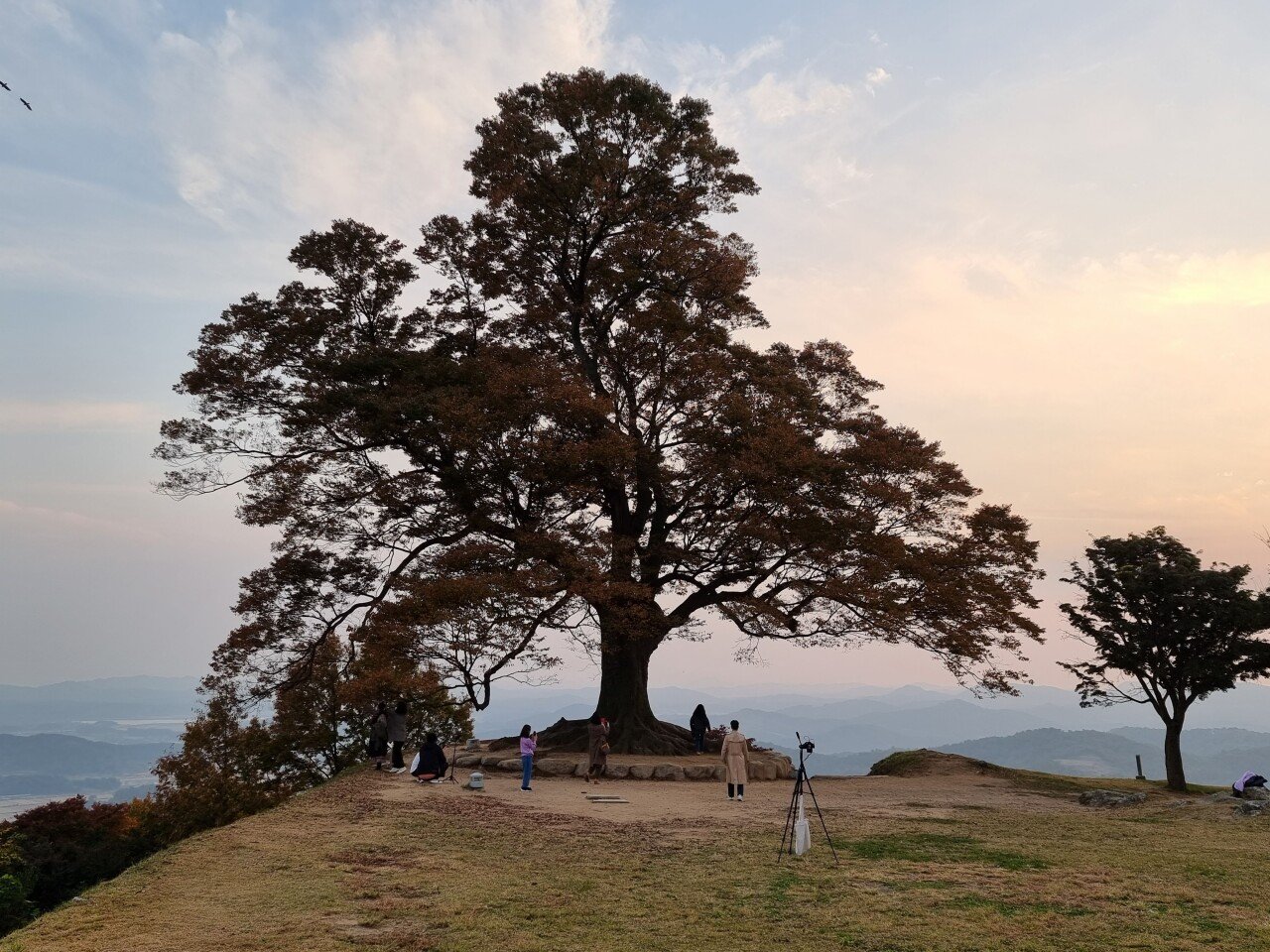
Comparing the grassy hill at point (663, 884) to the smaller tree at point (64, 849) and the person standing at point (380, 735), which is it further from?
the smaller tree at point (64, 849)

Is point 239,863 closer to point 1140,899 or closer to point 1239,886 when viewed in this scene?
point 1140,899

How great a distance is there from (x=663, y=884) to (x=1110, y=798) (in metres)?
15.2

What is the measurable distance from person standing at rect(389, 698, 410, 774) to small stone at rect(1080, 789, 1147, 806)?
55.9ft

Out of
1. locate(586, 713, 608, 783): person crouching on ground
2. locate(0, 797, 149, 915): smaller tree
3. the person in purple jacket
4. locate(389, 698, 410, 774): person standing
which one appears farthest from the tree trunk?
locate(0, 797, 149, 915): smaller tree

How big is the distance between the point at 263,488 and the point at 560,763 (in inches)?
471

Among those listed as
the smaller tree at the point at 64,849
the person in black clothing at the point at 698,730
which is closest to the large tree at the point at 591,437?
the person in black clothing at the point at 698,730

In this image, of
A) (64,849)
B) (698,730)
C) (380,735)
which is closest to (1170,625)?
(698,730)

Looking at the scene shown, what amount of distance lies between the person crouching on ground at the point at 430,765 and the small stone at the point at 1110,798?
15551 mm

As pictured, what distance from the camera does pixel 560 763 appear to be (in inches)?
905

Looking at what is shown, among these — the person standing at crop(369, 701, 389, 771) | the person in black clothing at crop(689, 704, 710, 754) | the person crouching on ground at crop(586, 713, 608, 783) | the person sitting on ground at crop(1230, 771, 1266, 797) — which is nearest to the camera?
the person sitting on ground at crop(1230, 771, 1266, 797)

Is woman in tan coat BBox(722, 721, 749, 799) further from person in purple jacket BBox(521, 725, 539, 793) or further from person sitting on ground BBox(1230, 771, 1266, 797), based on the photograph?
person sitting on ground BBox(1230, 771, 1266, 797)

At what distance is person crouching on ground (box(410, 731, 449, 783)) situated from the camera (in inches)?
803

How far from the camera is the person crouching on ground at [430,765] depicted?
66.9 feet

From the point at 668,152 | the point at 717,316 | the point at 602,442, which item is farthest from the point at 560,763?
the point at 668,152
